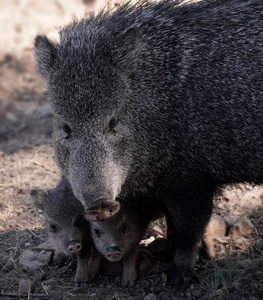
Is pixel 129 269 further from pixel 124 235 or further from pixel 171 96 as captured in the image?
pixel 171 96

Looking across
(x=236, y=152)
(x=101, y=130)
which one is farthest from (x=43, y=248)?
Result: (x=236, y=152)

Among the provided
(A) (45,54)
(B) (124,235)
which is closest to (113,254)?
(B) (124,235)

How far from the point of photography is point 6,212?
5.16 m

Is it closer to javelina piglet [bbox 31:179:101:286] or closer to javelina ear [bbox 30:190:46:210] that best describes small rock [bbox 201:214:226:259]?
javelina piglet [bbox 31:179:101:286]

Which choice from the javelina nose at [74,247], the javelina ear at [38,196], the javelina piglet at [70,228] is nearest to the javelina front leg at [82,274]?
the javelina piglet at [70,228]

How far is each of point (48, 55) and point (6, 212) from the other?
71.8 inches

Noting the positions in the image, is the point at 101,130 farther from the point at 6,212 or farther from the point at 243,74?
the point at 6,212

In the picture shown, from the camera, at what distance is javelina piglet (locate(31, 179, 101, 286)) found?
4133 mm

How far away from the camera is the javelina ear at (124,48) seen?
3804 millimetres

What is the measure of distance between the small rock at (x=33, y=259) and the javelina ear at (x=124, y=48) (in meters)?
1.72

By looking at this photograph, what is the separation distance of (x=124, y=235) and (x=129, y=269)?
28cm

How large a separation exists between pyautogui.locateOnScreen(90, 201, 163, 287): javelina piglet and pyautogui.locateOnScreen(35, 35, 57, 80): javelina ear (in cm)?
114

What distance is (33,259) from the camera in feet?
14.8

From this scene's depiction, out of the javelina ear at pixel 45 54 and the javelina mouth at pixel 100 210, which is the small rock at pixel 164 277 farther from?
the javelina ear at pixel 45 54
